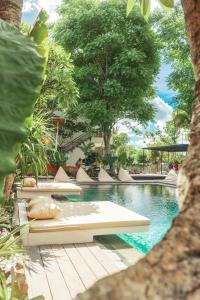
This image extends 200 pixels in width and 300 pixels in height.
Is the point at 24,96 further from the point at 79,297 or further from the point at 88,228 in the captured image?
the point at 88,228

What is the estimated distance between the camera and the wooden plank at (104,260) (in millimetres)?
3893

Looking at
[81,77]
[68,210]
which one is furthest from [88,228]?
Result: [81,77]

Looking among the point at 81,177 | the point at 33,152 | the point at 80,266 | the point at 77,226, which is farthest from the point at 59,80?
the point at 80,266

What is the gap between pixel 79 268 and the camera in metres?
3.83

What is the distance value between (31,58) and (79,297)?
1.06ft

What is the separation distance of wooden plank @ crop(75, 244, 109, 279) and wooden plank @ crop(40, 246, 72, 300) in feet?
1.31

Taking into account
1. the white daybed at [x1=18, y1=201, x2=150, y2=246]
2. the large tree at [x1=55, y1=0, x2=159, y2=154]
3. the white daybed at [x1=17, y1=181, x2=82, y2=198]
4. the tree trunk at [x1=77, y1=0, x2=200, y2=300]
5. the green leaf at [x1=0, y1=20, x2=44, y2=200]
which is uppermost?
the large tree at [x1=55, y1=0, x2=159, y2=154]

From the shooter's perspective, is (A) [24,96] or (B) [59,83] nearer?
(A) [24,96]

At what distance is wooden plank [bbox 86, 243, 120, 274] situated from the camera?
12.8ft

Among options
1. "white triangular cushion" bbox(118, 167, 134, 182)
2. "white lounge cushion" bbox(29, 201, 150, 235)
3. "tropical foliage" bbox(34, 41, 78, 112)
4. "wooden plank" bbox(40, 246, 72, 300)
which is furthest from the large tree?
"wooden plank" bbox(40, 246, 72, 300)

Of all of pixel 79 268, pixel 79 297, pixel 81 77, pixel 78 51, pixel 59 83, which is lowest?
pixel 79 268

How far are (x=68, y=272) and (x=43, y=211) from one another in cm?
181

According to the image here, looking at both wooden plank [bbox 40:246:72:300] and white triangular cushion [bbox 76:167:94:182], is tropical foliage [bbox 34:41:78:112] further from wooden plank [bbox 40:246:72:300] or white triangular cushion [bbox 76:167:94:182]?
wooden plank [bbox 40:246:72:300]

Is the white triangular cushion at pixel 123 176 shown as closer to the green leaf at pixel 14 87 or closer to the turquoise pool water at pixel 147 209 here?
the turquoise pool water at pixel 147 209
